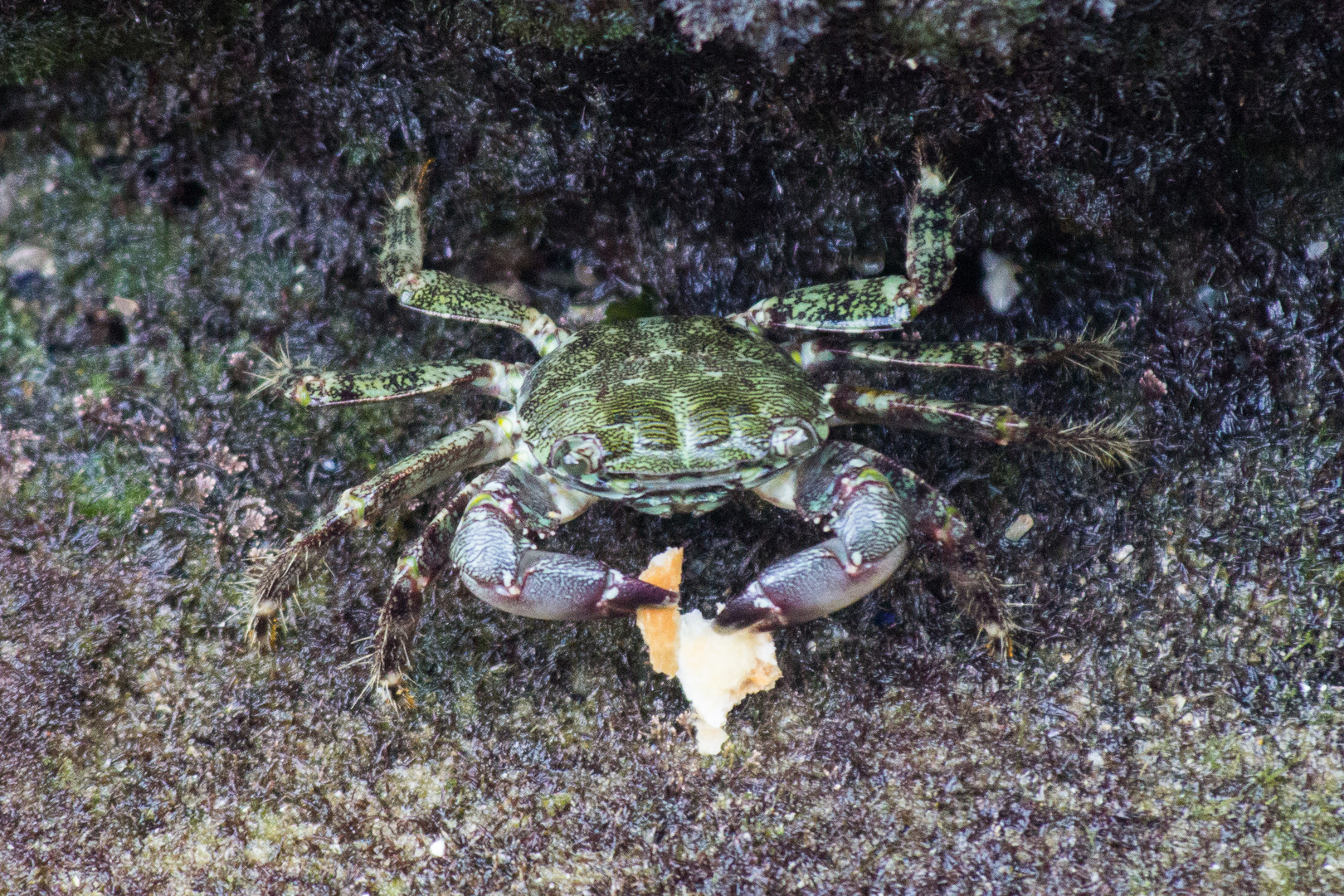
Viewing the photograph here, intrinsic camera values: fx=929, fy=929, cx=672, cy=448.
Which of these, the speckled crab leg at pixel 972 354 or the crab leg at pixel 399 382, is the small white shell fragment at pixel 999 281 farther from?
the crab leg at pixel 399 382

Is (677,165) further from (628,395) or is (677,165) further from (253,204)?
(253,204)

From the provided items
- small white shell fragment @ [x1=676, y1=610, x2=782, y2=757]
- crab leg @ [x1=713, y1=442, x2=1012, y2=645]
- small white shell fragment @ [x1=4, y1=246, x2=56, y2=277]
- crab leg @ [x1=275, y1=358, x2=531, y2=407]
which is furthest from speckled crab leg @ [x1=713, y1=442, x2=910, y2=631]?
small white shell fragment @ [x1=4, y1=246, x2=56, y2=277]

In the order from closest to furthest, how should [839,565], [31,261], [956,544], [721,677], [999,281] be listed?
[839,565] < [956,544] < [721,677] < [999,281] < [31,261]

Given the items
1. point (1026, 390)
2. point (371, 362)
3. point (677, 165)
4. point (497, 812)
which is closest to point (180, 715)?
point (497, 812)

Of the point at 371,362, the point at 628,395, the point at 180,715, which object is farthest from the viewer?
the point at 371,362

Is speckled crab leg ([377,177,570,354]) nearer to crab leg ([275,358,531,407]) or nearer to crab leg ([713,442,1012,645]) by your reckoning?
crab leg ([275,358,531,407])

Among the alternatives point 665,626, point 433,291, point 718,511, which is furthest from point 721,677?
point 433,291

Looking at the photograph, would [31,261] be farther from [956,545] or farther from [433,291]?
[956,545]

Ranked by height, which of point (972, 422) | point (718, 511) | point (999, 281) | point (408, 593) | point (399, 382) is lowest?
point (408, 593)
